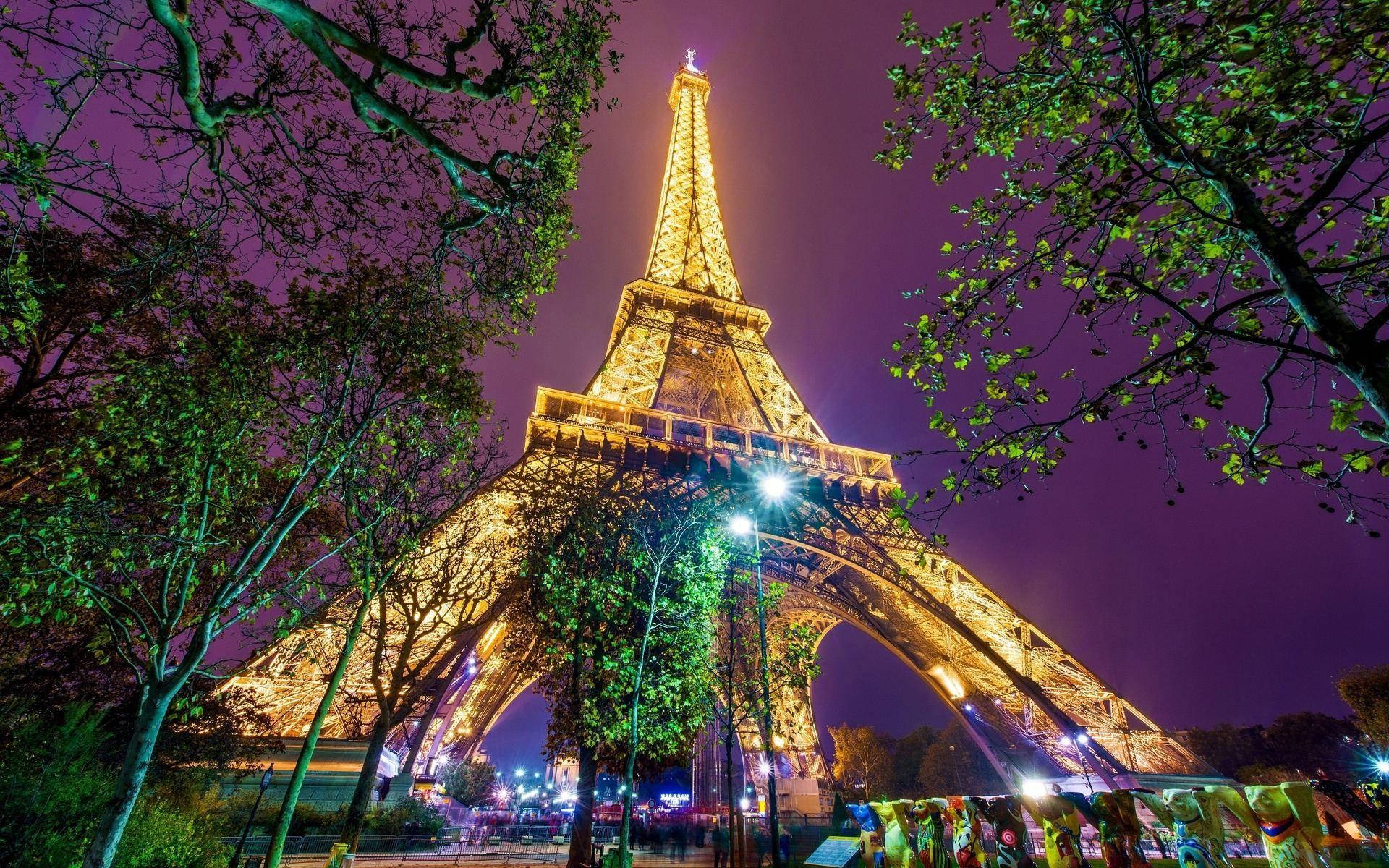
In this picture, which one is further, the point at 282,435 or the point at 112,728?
the point at 112,728

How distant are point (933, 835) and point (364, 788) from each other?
12440mm

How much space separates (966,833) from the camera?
9664 mm

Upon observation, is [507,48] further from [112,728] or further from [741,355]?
[741,355]

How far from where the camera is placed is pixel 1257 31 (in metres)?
3.50

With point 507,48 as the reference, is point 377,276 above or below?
above

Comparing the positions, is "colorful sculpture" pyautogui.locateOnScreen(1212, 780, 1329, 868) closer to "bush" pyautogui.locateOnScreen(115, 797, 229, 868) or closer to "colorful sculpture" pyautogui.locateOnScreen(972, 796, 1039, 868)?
"colorful sculpture" pyautogui.locateOnScreen(972, 796, 1039, 868)

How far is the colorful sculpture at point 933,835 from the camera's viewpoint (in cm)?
1017

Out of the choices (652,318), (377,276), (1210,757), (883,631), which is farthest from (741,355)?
(1210,757)

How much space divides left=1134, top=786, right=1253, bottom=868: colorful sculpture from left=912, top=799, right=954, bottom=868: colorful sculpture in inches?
143

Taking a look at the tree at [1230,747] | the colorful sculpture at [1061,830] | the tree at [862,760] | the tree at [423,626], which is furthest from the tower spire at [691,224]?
the tree at [1230,747]

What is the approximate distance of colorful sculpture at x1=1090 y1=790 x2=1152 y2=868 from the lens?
819cm

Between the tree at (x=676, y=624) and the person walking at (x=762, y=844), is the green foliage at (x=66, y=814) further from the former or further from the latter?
the person walking at (x=762, y=844)

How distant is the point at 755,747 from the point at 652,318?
2584cm

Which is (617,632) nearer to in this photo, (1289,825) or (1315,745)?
(1289,825)
